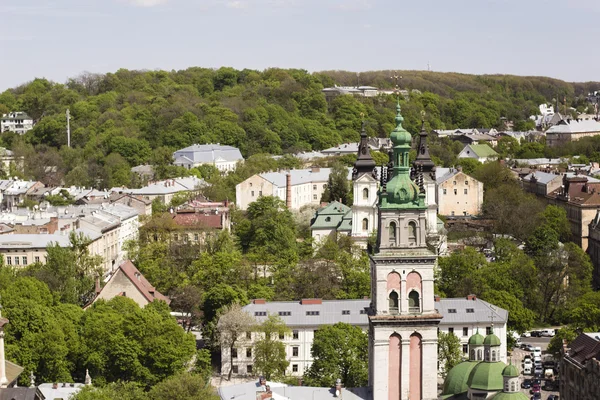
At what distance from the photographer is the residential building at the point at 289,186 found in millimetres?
117250

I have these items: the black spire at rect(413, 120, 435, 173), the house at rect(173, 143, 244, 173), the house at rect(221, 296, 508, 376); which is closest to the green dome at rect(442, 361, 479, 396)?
the house at rect(221, 296, 508, 376)

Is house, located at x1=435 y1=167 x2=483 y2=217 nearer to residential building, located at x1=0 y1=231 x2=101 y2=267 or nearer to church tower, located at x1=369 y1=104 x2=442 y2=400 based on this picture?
residential building, located at x1=0 y1=231 x2=101 y2=267

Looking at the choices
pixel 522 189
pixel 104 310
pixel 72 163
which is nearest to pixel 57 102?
pixel 72 163

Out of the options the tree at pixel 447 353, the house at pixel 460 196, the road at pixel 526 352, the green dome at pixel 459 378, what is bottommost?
the road at pixel 526 352

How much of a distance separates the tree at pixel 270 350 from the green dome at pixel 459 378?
11990 mm

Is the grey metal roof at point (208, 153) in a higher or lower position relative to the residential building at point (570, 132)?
lower

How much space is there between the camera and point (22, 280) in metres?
67.2

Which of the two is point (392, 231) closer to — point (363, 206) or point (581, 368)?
point (581, 368)

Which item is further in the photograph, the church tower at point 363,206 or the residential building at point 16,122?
the residential building at point 16,122

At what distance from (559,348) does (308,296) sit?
15.6 metres

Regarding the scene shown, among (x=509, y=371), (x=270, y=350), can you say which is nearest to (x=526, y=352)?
(x=270, y=350)

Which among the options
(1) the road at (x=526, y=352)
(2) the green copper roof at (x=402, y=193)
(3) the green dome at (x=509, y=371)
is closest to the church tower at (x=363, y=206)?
(1) the road at (x=526, y=352)

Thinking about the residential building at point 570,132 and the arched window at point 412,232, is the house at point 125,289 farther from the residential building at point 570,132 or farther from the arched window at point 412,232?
the residential building at point 570,132

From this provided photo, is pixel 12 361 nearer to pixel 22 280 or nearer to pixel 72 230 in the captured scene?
pixel 22 280
